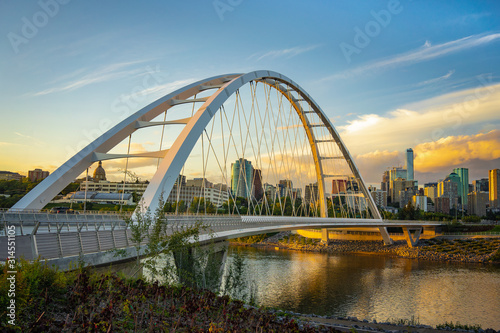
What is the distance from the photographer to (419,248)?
5719cm

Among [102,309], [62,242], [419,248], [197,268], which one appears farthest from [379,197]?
[102,309]

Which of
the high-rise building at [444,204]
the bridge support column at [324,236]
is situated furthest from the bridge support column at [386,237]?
the high-rise building at [444,204]

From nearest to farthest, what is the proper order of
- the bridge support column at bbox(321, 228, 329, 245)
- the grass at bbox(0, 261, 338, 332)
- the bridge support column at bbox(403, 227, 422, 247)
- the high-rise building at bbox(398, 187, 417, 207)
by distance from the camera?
the grass at bbox(0, 261, 338, 332) → the bridge support column at bbox(403, 227, 422, 247) → the bridge support column at bbox(321, 228, 329, 245) → the high-rise building at bbox(398, 187, 417, 207)

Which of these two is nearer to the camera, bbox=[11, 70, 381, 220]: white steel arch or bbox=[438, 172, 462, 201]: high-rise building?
bbox=[11, 70, 381, 220]: white steel arch

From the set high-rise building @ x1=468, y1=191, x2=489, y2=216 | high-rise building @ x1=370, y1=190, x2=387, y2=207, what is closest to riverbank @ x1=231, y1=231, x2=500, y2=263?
high-rise building @ x1=468, y1=191, x2=489, y2=216

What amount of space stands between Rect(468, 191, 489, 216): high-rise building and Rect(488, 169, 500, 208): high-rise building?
2498 millimetres

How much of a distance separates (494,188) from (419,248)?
11145 cm

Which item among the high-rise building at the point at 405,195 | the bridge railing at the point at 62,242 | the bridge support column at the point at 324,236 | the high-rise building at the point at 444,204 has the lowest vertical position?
the bridge support column at the point at 324,236

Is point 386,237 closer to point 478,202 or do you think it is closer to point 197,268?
point 197,268

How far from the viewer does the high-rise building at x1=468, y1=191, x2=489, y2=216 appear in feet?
465

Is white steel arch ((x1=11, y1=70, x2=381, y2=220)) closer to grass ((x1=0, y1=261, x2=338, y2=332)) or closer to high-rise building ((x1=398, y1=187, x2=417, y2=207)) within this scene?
grass ((x1=0, y1=261, x2=338, y2=332))

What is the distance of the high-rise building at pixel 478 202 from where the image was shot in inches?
5580

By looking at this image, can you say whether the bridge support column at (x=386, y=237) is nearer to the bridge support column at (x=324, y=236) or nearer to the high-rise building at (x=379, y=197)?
the bridge support column at (x=324, y=236)

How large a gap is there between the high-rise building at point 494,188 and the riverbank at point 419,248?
102 m
